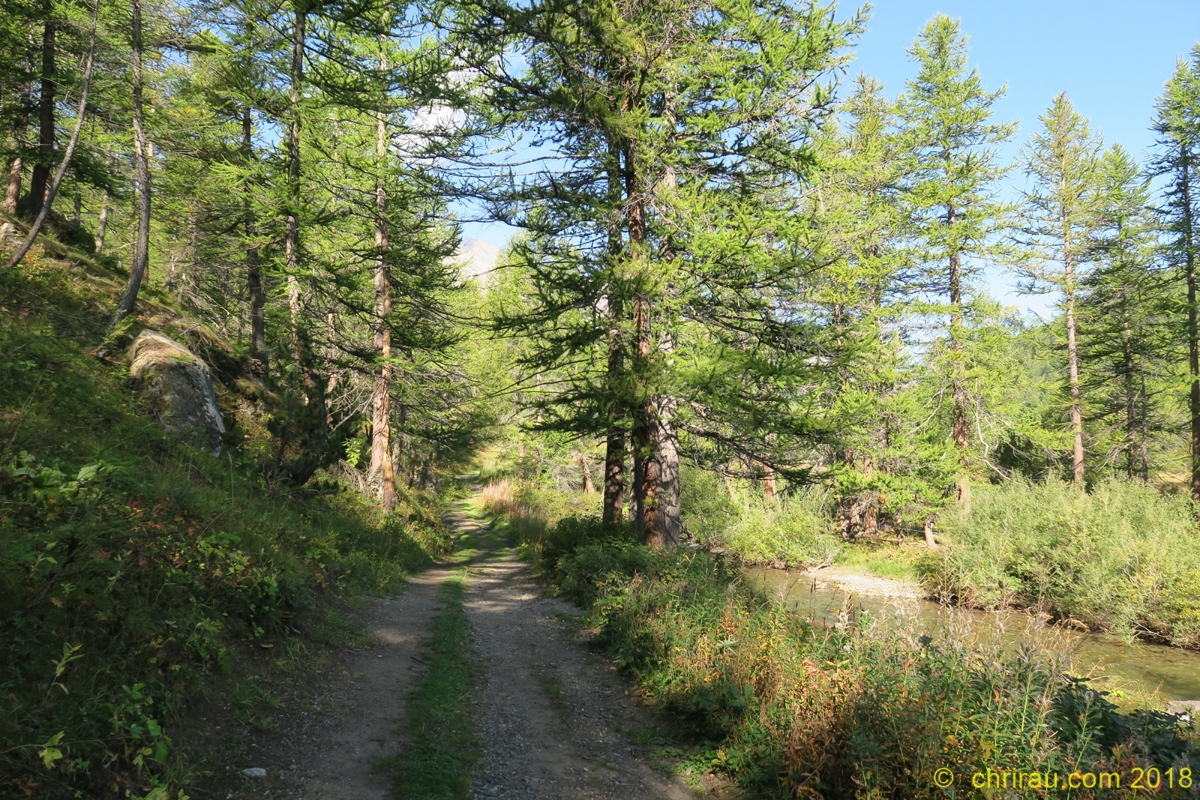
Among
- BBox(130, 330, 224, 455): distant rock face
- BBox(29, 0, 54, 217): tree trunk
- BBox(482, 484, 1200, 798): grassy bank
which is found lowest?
BBox(482, 484, 1200, 798): grassy bank

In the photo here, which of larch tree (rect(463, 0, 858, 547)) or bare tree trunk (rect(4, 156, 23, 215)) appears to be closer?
larch tree (rect(463, 0, 858, 547))

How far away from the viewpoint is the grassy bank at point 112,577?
11.3 feet

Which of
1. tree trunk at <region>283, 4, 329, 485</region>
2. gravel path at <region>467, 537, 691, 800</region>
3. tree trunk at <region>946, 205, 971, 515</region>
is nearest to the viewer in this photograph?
gravel path at <region>467, 537, 691, 800</region>

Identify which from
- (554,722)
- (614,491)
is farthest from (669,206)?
(554,722)

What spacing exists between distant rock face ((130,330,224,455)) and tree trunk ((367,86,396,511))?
5874mm

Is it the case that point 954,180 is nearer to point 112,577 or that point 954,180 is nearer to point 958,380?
point 958,380

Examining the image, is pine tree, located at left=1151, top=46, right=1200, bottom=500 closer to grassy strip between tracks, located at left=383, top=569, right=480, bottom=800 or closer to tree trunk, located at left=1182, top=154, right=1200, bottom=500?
tree trunk, located at left=1182, top=154, right=1200, bottom=500

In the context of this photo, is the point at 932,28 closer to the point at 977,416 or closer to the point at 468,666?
the point at 977,416

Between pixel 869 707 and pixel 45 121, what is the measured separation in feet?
68.9

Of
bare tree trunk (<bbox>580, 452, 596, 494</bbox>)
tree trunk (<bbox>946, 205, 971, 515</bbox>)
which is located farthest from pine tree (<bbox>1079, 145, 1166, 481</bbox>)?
bare tree trunk (<bbox>580, 452, 596, 494</bbox>)

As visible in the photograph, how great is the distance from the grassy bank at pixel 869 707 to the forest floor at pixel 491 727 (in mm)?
604

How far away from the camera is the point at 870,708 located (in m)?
4.32

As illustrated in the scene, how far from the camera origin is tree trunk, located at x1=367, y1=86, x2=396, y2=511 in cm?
1714

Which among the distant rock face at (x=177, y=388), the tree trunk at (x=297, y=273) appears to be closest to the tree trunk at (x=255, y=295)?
the tree trunk at (x=297, y=273)
